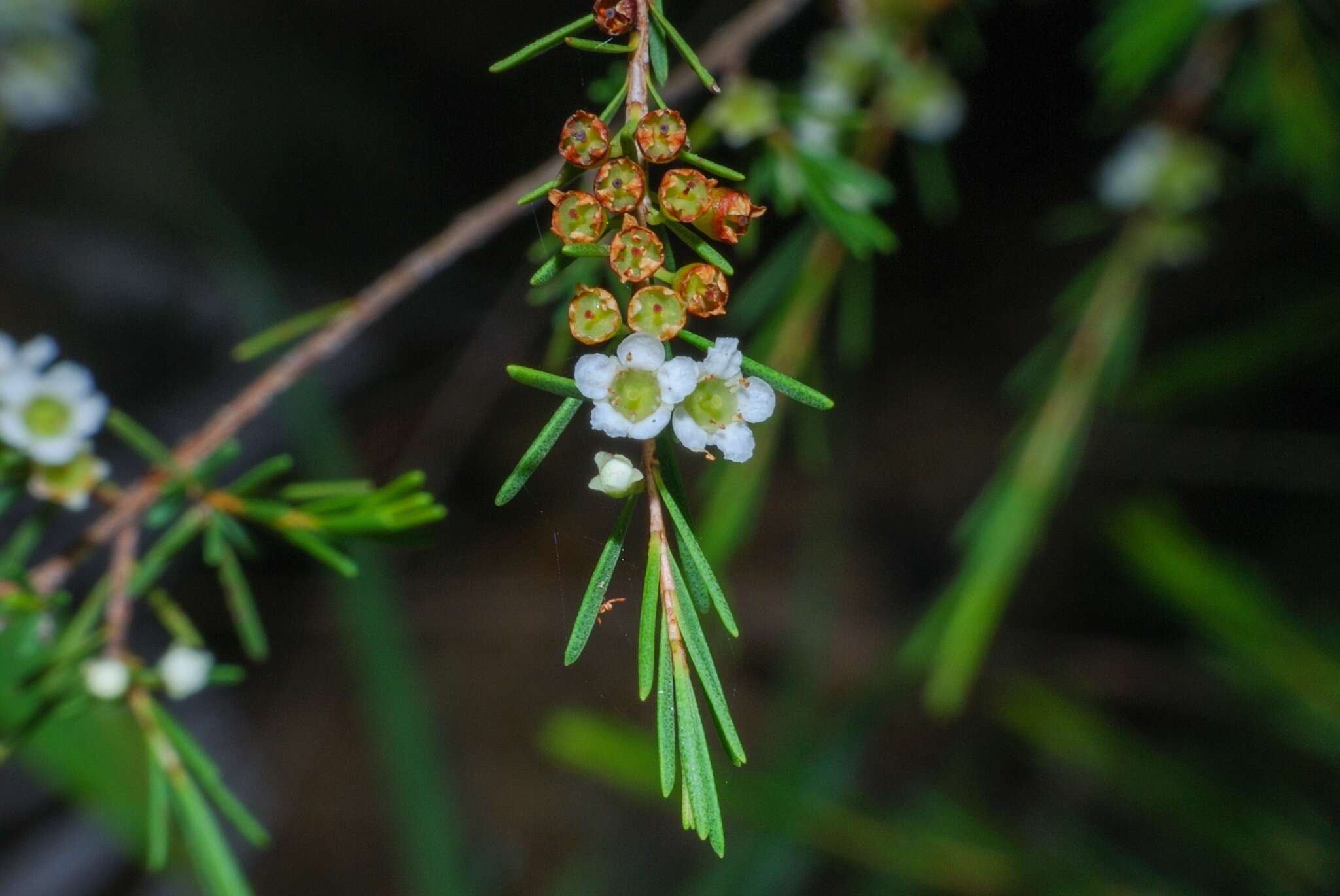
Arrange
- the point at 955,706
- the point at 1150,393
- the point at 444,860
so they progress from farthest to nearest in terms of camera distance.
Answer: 1. the point at 955,706
2. the point at 444,860
3. the point at 1150,393

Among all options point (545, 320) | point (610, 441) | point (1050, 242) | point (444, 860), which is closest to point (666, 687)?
point (610, 441)

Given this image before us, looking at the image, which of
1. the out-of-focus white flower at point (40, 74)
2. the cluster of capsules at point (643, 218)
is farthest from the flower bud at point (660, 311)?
the out-of-focus white flower at point (40, 74)

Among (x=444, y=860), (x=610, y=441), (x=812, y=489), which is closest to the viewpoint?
(x=610, y=441)

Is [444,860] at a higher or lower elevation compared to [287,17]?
lower

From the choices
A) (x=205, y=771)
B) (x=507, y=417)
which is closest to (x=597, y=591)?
(x=205, y=771)

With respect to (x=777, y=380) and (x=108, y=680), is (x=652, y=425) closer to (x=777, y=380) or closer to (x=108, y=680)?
(x=777, y=380)

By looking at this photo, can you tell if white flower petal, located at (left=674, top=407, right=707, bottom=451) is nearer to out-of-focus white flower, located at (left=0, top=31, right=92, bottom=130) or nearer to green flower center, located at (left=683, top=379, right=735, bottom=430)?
green flower center, located at (left=683, top=379, right=735, bottom=430)

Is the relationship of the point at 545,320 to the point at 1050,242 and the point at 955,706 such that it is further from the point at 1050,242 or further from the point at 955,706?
the point at 955,706
